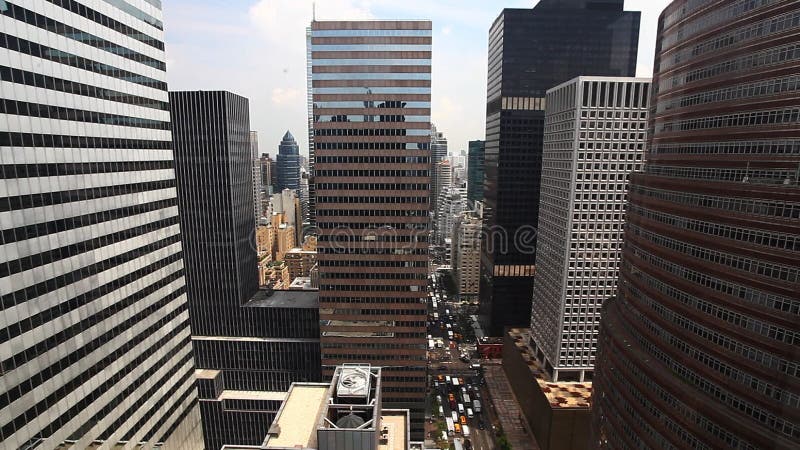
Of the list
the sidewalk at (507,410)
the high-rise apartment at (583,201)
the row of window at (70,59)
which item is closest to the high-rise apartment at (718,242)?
the high-rise apartment at (583,201)

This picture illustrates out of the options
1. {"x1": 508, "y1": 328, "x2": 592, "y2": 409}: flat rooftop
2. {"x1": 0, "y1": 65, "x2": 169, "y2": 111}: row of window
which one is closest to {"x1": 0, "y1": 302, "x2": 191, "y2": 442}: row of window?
{"x1": 0, "y1": 65, "x2": 169, "y2": 111}: row of window

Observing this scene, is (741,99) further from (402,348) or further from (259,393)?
(259,393)

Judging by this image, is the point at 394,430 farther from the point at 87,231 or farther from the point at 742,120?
the point at 742,120

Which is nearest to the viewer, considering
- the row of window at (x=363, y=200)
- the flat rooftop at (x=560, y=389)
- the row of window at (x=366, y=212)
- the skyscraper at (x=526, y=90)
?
the row of window at (x=363, y=200)

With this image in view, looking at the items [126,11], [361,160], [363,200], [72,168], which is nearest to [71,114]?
[72,168]

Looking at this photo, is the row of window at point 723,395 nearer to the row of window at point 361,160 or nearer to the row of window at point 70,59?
the row of window at point 361,160
